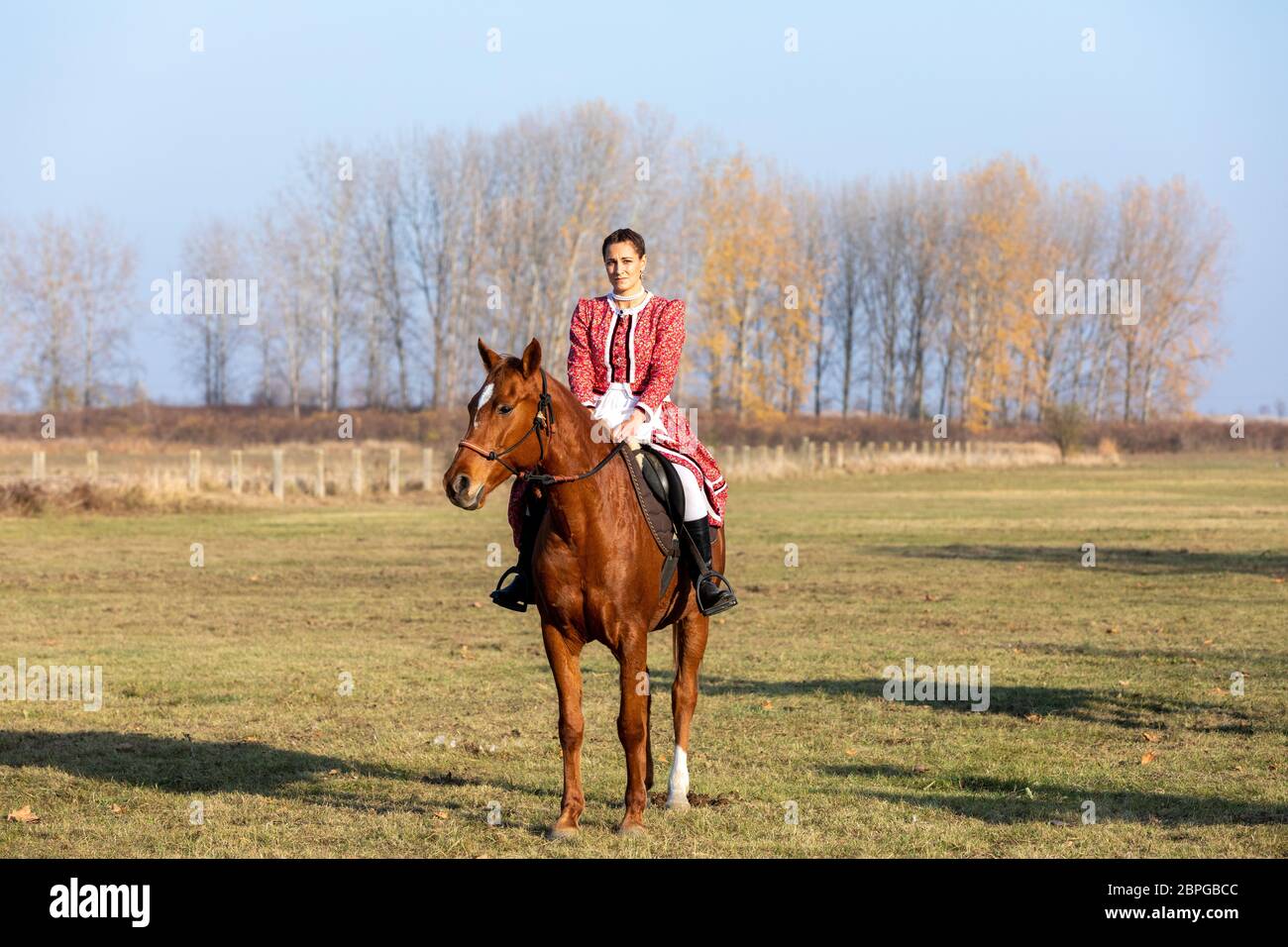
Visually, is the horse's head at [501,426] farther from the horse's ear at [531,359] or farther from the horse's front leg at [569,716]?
the horse's front leg at [569,716]

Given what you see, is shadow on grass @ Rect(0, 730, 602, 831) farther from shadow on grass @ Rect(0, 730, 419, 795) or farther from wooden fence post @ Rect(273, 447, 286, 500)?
wooden fence post @ Rect(273, 447, 286, 500)

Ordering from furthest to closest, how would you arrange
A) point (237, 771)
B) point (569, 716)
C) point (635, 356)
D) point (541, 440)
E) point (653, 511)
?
1. point (237, 771)
2. point (635, 356)
3. point (653, 511)
4. point (569, 716)
5. point (541, 440)

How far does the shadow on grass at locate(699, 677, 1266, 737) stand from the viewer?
1073 centimetres

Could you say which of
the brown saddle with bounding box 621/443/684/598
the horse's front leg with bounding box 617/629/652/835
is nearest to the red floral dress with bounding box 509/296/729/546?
the brown saddle with bounding box 621/443/684/598

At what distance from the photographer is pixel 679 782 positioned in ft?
26.7

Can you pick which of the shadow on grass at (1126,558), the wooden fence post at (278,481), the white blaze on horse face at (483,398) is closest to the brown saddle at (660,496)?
the white blaze on horse face at (483,398)

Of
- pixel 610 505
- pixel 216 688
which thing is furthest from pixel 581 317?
pixel 216 688

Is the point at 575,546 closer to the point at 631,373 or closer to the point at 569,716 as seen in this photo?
the point at 569,716

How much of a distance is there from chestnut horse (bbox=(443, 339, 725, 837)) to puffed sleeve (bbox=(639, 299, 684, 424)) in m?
0.48

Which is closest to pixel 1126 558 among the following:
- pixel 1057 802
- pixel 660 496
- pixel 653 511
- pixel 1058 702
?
pixel 1058 702

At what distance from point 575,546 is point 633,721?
1.01 m

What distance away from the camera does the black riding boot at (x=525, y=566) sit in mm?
7625

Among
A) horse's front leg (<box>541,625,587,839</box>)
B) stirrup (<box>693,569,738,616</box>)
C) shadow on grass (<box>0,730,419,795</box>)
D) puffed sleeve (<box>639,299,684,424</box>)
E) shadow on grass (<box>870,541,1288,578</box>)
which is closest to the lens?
horse's front leg (<box>541,625,587,839</box>)
